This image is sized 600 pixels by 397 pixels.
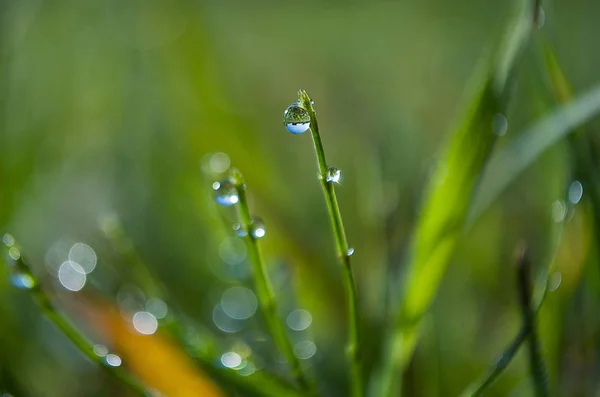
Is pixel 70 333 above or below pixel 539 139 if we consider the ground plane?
below

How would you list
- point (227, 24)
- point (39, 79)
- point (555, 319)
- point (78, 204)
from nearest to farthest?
point (555, 319) < point (78, 204) < point (39, 79) < point (227, 24)

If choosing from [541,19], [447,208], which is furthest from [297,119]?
→ [541,19]

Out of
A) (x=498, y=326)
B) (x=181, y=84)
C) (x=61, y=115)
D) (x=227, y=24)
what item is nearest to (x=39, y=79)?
(x=61, y=115)

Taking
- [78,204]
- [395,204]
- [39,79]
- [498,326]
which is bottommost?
[498,326]

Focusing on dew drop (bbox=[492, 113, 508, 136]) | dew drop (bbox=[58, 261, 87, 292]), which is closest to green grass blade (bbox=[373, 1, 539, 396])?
dew drop (bbox=[492, 113, 508, 136])

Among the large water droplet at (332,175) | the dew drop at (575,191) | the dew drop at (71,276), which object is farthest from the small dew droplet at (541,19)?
the dew drop at (71,276)

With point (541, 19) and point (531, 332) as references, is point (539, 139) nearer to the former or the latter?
point (541, 19)

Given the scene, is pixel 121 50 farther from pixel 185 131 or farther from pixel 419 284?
pixel 419 284
